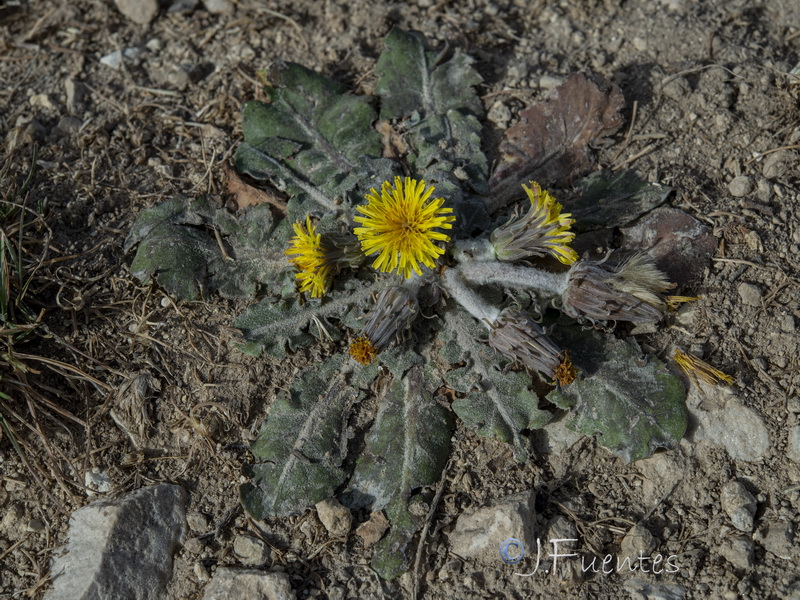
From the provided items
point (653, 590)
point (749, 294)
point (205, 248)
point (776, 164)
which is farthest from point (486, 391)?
point (776, 164)

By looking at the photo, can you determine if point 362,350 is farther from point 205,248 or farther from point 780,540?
point 780,540

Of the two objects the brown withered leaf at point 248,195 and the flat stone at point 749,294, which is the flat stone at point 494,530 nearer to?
the flat stone at point 749,294

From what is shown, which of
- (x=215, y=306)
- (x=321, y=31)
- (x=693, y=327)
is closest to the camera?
(x=693, y=327)

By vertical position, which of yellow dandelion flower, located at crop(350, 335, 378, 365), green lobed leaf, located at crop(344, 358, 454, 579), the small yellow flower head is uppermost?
the small yellow flower head

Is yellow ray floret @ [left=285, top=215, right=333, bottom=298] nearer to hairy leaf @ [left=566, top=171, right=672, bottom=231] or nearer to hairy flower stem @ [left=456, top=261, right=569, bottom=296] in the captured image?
hairy flower stem @ [left=456, top=261, right=569, bottom=296]

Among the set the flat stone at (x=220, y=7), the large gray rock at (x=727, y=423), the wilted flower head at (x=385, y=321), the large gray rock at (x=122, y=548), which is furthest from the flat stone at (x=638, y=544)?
the flat stone at (x=220, y=7)

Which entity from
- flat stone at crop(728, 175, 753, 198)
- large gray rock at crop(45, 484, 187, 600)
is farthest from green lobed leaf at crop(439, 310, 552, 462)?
flat stone at crop(728, 175, 753, 198)

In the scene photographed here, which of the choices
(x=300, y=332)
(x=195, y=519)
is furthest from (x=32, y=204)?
(x=195, y=519)

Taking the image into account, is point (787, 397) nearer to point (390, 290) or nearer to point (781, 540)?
point (781, 540)
